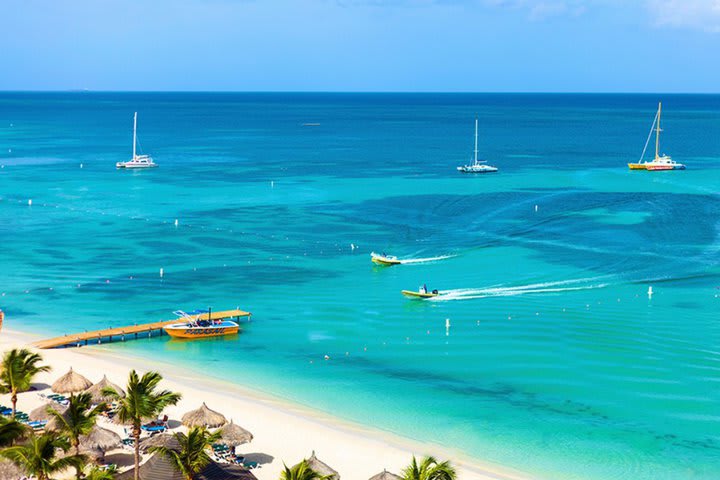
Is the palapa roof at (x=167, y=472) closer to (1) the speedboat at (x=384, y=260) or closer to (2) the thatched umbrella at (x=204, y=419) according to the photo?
(2) the thatched umbrella at (x=204, y=419)

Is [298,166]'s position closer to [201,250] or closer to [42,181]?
[42,181]

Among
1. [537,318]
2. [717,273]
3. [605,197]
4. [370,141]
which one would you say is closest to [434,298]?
[537,318]

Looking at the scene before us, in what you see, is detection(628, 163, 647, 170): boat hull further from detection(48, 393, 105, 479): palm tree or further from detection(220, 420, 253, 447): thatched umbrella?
detection(48, 393, 105, 479): palm tree

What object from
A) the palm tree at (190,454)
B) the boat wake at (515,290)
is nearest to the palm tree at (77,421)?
the palm tree at (190,454)

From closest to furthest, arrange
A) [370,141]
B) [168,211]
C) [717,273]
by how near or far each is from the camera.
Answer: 1. [717,273]
2. [168,211]
3. [370,141]

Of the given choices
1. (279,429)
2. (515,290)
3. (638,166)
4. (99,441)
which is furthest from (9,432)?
(638,166)

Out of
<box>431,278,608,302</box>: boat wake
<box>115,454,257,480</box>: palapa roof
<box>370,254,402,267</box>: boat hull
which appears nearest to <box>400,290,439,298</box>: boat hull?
<box>431,278,608,302</box>: boat wake
